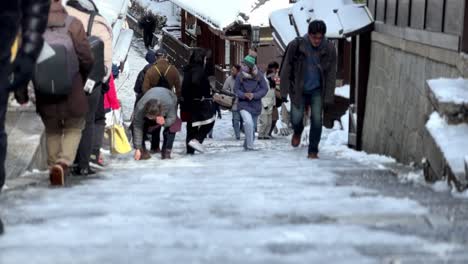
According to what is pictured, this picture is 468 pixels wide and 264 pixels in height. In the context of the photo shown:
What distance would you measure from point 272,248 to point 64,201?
2168mm

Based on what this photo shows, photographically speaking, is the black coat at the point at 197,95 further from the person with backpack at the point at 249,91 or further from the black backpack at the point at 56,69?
the black backpack at the point at 56,69

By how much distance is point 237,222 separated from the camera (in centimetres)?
440

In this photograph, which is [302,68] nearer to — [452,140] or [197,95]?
[197,95]

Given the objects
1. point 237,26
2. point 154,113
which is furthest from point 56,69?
point 237,26

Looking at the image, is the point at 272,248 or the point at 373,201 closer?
the point at 272,248

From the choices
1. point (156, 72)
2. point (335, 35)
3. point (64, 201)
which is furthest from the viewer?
point (335, 35)

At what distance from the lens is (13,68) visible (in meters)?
4.16

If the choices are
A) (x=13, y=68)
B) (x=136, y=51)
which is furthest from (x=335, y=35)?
(x=136, y=51)

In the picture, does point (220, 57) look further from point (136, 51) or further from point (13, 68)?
point (13, 68)

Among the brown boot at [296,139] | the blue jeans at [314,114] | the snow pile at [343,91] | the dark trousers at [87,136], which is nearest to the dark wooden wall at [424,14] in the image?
the blue jeans at [314,114]

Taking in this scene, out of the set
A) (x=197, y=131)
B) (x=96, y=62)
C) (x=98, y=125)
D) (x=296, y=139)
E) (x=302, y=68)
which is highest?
(x=96, y=62)

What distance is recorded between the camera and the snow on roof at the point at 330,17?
1416cm

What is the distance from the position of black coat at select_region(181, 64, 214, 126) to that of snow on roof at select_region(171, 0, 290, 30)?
61.4 feet

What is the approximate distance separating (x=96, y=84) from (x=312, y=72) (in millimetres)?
3210
